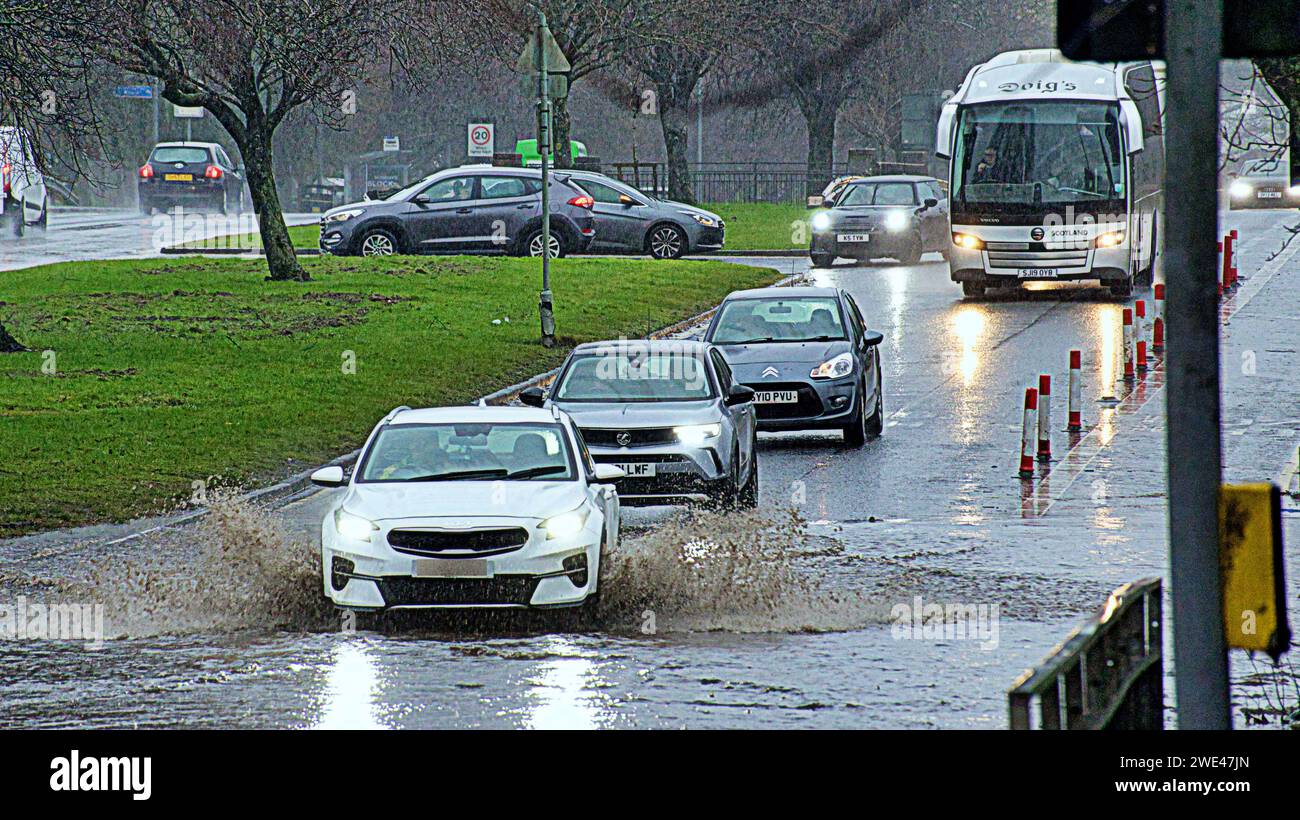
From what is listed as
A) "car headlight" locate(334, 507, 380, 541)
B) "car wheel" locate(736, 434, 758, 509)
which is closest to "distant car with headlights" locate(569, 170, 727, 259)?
"car wheel" locate(736, 434, 758, 509)

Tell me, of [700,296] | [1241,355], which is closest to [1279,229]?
[700,296]

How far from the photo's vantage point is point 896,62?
6244 centimetres

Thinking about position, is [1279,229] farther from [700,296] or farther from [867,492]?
[867,492]

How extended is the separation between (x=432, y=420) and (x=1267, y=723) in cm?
566

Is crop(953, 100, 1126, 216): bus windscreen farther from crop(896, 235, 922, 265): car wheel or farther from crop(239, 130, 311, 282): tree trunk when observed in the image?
crop(239, 130, 311, 282): tree trunk

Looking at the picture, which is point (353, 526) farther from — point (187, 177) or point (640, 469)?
point (187, 177)

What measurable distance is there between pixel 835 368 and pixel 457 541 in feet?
26.7

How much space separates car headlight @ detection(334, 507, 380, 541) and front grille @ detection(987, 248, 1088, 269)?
20.9m

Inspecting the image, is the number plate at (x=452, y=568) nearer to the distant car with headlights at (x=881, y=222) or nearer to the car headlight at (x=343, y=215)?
the car headlight at (x=343, y=215)

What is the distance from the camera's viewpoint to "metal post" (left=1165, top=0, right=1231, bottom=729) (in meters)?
4.86

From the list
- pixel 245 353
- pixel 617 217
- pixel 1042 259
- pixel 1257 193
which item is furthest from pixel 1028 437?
pixel 1257 193

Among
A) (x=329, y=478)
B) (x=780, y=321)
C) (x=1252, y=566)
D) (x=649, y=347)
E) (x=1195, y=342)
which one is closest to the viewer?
(x=1195, y=342)

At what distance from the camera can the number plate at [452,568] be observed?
11.4 meters

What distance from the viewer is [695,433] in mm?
15516
